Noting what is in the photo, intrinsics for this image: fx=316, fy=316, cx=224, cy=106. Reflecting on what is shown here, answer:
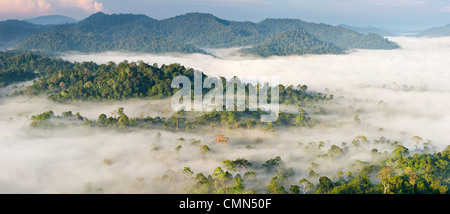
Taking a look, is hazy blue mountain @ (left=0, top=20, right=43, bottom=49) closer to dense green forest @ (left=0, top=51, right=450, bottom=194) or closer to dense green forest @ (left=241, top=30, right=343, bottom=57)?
dense green forest @ (left=0, top=51, right=450, bottom=194)

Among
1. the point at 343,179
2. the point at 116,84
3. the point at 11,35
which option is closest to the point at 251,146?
the point at 343,179

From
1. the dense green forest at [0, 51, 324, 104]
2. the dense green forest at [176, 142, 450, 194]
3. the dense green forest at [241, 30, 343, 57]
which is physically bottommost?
the dense green forest at [176, 142, 450, 194]

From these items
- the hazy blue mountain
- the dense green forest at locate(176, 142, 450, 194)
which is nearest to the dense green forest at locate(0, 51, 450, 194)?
the dense green forest at locate(176, 142, 450, 194)

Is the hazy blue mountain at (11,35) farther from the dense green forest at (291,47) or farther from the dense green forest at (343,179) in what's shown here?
the dense green forest at (343,179)

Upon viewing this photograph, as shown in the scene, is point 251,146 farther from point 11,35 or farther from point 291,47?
point 11,35

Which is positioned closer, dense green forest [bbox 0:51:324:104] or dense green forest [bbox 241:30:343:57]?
dense green forest [bbox 0:51:324:104]

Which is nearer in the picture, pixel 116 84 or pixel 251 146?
pixel 251 146

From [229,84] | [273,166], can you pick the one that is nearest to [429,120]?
[229,84]
